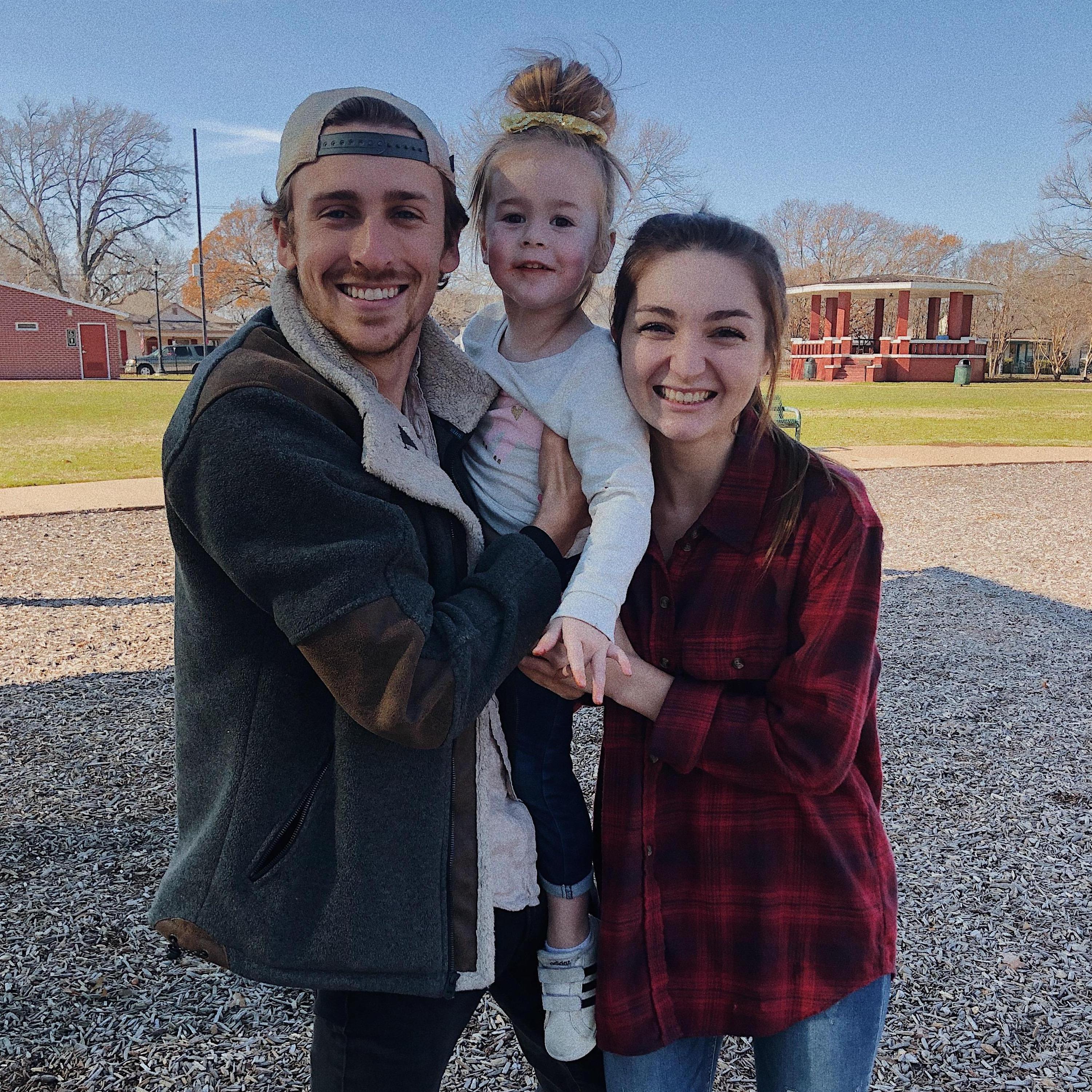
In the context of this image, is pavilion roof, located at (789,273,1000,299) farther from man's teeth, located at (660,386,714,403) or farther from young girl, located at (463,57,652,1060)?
man's teeth, located at (660,386,714,403)

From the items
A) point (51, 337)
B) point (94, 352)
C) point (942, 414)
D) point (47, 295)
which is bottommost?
point (942, 414)

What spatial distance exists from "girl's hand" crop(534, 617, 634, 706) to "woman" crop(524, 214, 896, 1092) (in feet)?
0.22

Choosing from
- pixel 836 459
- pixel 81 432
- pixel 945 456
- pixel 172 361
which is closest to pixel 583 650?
pixel 836 459

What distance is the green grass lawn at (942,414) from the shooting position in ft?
61.6

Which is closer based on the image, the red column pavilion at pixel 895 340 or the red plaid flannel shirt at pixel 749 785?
the red plaid flannel shirt at pixel 749 785

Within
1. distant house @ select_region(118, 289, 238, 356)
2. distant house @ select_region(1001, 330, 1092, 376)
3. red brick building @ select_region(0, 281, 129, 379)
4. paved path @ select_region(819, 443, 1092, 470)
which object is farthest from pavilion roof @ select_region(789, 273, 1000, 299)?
distant house @ select_region(118, 289, 238, 356)

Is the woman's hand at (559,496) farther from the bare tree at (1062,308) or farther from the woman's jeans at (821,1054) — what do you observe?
the bare tree at (1062,308)

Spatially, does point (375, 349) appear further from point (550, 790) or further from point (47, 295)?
point (47, 295)

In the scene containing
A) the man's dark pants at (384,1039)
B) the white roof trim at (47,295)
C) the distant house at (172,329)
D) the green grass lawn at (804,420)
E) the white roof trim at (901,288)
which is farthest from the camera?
the distant house at (172,329)

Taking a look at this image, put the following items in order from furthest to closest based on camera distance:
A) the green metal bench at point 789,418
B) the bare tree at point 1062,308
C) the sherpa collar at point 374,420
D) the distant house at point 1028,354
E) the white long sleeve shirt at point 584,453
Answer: the distant house at point 1028,354, the bare tree at point 1062,308, the green metal bench at point 789,418, the white long sleeve shirt at point 584,453, the sherpa collar at point 374,420

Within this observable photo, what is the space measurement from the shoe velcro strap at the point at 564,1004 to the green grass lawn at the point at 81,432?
1251cm

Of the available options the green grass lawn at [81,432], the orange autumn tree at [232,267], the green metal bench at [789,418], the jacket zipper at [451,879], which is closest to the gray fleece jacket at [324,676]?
the jacket zipper at [451,879]

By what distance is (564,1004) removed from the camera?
1813 millimetres

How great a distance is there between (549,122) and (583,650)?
46.5 inches
